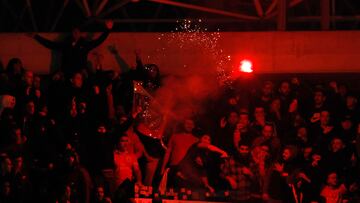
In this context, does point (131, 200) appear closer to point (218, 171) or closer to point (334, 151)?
point (218, 171)

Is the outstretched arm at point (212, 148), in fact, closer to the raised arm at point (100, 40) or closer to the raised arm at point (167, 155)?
the raised arm at point (167, 155)

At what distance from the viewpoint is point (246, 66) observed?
15391 millimetres

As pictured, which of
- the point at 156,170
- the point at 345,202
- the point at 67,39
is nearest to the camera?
the point at 345,202

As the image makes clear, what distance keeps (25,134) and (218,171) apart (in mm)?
2899

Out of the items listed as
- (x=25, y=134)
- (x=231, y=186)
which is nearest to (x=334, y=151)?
(x=231, y=186)

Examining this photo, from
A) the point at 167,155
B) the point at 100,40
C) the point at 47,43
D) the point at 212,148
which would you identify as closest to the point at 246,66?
the point at 212,148

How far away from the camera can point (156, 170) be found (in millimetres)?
14141

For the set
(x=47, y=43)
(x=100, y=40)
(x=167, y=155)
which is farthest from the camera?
(x=47, y=43)

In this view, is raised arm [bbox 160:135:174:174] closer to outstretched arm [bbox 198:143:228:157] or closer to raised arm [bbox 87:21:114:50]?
outstretched arm [bbox 198:143:228:157]

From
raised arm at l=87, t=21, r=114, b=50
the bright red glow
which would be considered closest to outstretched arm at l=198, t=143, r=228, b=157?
the bright red glow

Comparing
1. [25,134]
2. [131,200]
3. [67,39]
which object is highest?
[67,39]

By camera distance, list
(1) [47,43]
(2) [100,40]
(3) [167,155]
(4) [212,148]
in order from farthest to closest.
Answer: (1) [47,43]
(2) [100,40]
(3) [167,155]
(4) [212,148]

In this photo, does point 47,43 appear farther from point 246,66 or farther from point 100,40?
point 246,66

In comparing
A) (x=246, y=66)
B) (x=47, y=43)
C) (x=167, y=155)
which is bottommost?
(x=167, y=155)
